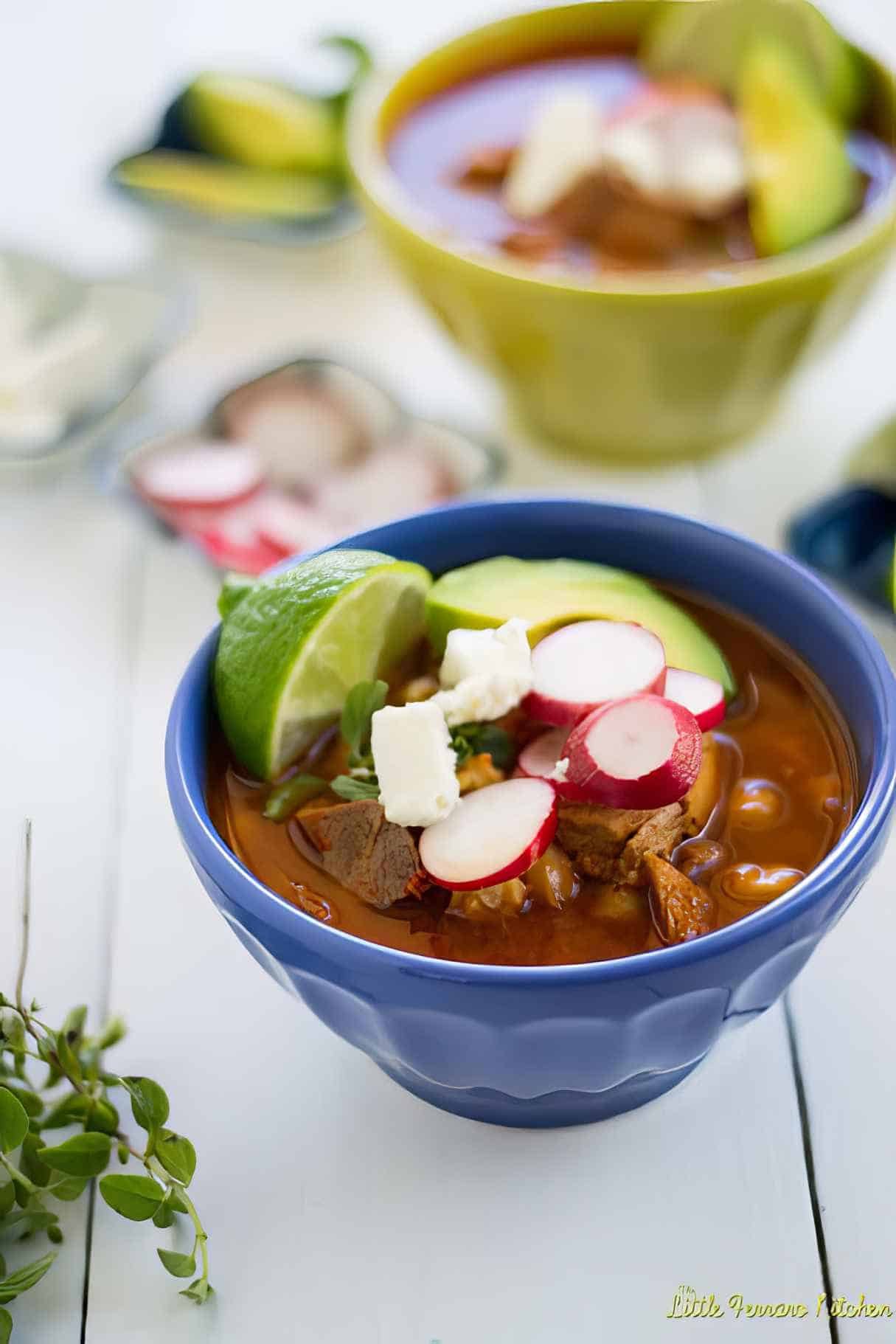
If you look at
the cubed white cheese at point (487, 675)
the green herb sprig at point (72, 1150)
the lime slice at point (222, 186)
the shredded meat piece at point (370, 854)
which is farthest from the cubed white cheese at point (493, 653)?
the lime slice at point (222, 186)

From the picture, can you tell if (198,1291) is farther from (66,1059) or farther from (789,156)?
(789,156)

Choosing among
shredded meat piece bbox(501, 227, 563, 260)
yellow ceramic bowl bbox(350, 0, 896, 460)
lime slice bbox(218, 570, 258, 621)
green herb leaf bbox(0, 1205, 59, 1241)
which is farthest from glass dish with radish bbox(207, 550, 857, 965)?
shredded meat piece bbox(501, 227, 563, 260)

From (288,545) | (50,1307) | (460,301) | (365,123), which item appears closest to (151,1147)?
(50,1307)

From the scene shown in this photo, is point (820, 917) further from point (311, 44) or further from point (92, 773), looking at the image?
point (311, 44)

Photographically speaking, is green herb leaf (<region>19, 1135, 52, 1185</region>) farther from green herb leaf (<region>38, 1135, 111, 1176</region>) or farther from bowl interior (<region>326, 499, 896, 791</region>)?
bowl interior (<region>326, 499, 896, 791</region>)

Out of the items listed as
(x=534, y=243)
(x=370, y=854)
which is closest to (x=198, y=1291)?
(x=370, y=854)

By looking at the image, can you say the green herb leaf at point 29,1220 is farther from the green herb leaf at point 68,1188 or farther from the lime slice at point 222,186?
the lime slice at point 222,186
